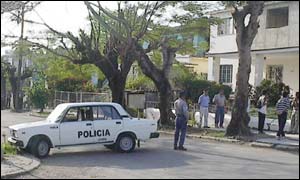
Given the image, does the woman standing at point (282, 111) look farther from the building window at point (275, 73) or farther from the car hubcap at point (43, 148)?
the building window at point (275, 73)

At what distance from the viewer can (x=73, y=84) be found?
146 feet

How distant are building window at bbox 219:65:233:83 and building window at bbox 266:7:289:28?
6.67m

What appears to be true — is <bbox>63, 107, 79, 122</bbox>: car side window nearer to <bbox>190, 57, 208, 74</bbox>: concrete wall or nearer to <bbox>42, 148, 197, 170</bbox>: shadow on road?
<bbox>42, 148, 197, 170</bbox>: shadow on road

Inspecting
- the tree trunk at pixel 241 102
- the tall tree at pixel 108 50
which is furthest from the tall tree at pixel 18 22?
the tree trunk at pixel 241 102

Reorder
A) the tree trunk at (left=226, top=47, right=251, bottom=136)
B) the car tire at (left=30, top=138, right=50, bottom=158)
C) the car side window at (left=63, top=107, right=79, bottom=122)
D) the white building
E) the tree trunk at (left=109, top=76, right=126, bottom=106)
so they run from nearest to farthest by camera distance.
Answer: the car tire at (left=30, top=138, right=50, bottom=158), the car side window at (left=63, top=107, right=79, bottom=122), the tree trunk at (left=226, top=47, right=251, bottom=136), the tree trunk at (left=109, top=76, right=126, bottom=106), the white building

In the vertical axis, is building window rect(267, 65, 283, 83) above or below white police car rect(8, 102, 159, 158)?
above

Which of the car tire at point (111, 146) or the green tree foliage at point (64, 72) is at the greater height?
the green tree foliage at point (64, 72)

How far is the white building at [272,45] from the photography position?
3128 centimetres

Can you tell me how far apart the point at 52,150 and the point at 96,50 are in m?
10.2

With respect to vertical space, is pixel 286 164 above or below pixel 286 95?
below

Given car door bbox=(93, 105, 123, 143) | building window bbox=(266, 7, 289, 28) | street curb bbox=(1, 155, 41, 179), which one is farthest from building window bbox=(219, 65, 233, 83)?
street curb bbox=(1, 155, 41, 179)

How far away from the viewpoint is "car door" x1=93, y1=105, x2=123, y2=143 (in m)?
15.3

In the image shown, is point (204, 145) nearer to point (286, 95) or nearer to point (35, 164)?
point (286, 95)

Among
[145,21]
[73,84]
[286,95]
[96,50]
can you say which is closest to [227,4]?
[286,95]
